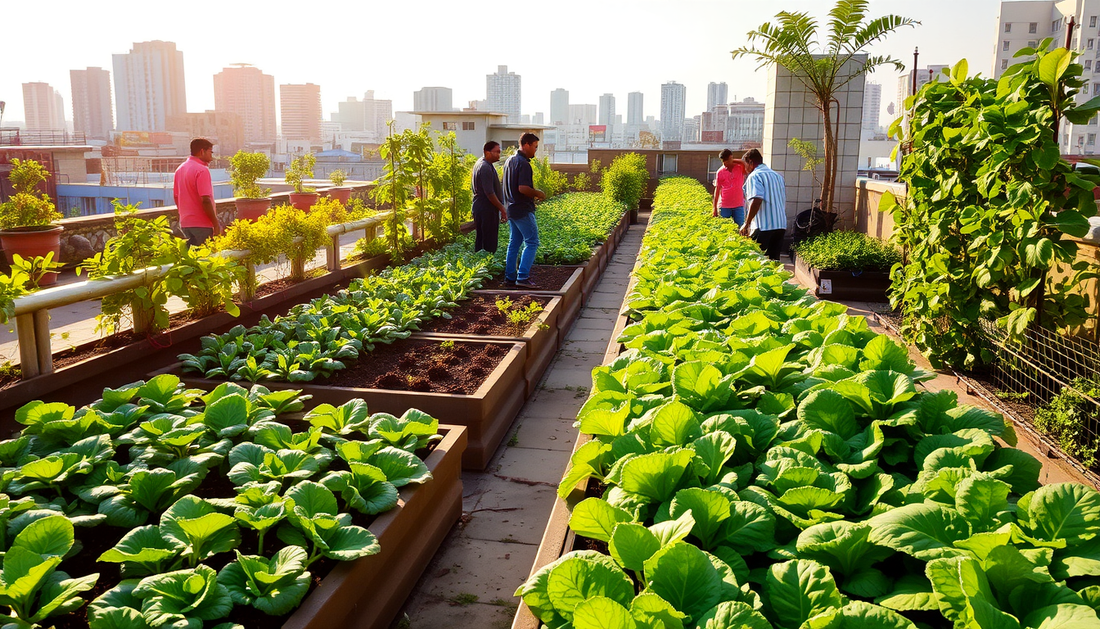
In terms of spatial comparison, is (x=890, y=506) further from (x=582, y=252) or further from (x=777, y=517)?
(x=582, y=252)

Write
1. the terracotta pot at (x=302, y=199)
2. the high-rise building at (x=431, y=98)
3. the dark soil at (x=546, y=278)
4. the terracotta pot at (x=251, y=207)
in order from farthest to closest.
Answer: the high-rise building at (x=431, y=98) → the terracotta pot at (x=302, y=199) → the terracotta pot at (x=251, y=207) → the dark soil at (x=546, y=278)

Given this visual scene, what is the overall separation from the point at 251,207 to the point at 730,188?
7.60 metres

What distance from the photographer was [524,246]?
8125mm

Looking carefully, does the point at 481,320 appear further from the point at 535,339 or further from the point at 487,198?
the point at 487,198

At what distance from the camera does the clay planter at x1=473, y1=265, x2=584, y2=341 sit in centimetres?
737

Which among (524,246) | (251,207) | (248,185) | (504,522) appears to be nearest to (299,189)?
(248,185)

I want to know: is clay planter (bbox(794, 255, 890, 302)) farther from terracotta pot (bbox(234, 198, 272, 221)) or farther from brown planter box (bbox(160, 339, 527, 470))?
terracotta pot (bbox(234, 198, 272, 221))

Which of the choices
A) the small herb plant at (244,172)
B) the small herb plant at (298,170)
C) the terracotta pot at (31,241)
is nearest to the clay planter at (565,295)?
the terracotta pot at (31,241)

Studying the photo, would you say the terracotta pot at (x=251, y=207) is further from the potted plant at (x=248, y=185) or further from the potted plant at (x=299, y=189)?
the potted plant at (x=299, y=189)

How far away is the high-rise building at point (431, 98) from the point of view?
180 m

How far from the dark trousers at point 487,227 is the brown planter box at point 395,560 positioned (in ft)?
19.2

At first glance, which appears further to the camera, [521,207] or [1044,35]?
[1044,35]

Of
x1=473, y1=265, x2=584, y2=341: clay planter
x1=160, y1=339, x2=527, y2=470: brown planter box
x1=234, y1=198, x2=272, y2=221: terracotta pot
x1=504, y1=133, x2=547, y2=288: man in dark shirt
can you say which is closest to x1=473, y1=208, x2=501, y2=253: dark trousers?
x1=504, y1=133, x2=547, y2=288: man in dark shirt

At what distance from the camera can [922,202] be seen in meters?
5.35
